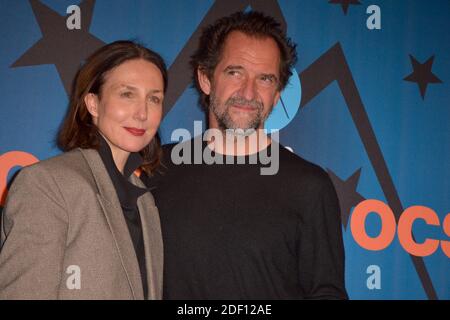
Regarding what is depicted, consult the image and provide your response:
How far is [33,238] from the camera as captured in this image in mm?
1340

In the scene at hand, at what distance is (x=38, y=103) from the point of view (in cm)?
245

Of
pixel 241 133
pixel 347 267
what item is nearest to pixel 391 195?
pixel 347 267

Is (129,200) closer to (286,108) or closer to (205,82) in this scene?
(205,82)

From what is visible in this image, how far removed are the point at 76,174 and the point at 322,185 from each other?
976 millimetres

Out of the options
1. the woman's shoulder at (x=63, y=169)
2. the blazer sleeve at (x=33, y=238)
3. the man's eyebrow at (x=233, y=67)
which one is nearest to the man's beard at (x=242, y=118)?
the man's eyebrow at (x=233, y=67)

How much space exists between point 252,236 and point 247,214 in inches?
3.5

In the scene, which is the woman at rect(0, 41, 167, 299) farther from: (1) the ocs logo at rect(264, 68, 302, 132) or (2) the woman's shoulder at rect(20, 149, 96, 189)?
(1) the ocs logo at rect(264, 68, 302, 132)

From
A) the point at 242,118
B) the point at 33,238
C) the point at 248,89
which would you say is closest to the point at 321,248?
the point at 242,118

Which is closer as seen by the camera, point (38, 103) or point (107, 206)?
point (107, 206)

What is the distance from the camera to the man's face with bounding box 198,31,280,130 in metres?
2.00

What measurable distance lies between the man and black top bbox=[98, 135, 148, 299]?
0.16 metres

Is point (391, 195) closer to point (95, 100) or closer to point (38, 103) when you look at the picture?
point (95, 100)

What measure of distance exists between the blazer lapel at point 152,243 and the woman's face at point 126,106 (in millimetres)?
223
